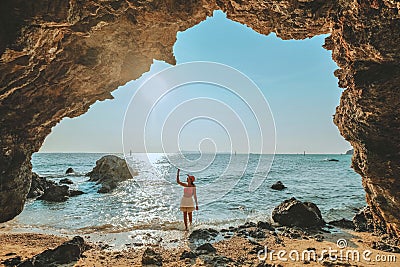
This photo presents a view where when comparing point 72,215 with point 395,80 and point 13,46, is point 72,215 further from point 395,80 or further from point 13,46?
point 395,80

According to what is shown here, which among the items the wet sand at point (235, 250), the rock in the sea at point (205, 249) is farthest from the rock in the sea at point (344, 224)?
the rock in the sea at point (205, 249)

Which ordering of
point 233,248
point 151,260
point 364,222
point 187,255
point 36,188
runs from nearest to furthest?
point 151,260, point 187,255, point 233,248, point 364,222, point 36,188

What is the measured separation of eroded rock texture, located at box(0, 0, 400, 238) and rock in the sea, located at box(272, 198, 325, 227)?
3.19 m

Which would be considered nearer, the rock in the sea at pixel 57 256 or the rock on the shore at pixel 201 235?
the rock in the sea at pixel 57 256

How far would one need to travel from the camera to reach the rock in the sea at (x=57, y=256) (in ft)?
22.9

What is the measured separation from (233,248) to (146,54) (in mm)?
8969

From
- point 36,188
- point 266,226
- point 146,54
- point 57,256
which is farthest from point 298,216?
point 36,188

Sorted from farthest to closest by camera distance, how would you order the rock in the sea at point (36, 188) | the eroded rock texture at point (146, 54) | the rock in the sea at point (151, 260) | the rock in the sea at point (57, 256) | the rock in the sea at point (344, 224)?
the rock in the sea at point (36, 188) < the rock in the sea at point (344, 224) < the rock in the sea at point (151, 260) < the rock in the sea at point (57, 256) < the eroded rock texture at point (146, 54)

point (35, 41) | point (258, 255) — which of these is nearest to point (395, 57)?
point (258, 255)

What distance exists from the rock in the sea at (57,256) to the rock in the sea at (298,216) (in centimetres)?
934

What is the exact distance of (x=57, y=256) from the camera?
7496 millimetres

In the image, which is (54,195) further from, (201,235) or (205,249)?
(205,249)

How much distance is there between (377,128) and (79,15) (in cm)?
903

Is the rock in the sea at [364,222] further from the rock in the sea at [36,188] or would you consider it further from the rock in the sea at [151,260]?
the rock in the sea at [36,188]
